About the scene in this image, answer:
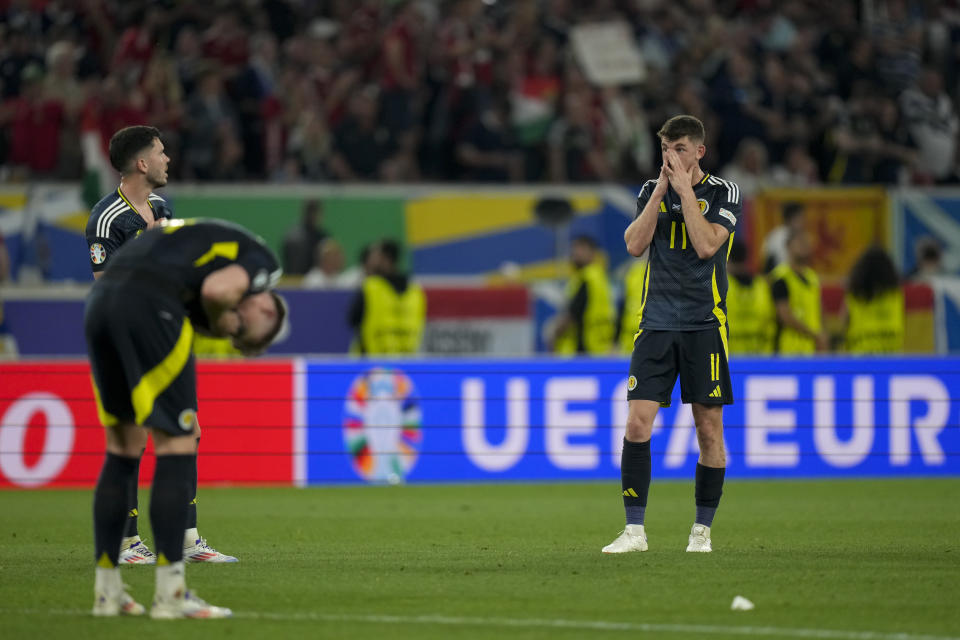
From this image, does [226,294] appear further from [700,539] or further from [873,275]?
[873,275]

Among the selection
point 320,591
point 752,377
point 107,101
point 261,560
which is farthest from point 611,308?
point 320,591

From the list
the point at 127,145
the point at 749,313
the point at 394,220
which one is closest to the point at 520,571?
the point at 127,145

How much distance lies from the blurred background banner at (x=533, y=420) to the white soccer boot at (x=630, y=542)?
562 centimetres

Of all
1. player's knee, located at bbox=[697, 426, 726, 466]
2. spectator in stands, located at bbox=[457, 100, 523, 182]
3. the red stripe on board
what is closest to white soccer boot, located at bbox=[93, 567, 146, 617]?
player's knee, located at bbox=[697, 426, 726, 466]

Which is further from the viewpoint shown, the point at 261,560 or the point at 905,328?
the point at 905,328

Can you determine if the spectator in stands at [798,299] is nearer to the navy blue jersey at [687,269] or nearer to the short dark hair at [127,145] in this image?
the navy blue jersey at [687,269]

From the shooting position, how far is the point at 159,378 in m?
6.20

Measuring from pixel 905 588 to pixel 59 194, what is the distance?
41.8 ft

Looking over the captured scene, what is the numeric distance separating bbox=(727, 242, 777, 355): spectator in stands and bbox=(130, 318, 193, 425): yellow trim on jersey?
9.63 metres

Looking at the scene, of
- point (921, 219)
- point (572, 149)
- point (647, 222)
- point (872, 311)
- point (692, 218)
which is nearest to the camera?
point (692, 218)

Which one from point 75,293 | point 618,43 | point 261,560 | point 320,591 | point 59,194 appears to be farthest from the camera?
point 618,43

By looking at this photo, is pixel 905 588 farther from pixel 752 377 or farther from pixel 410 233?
pixel 410 233

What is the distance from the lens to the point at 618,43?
2009 cm

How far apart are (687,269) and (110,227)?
3250mm
